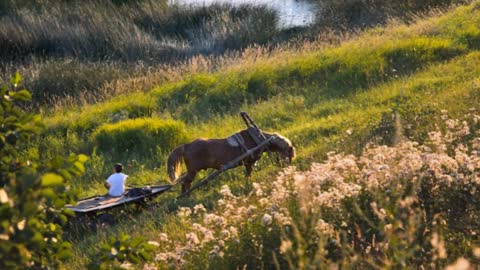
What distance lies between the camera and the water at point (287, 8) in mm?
28016

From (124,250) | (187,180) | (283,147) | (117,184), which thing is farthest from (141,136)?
(124,250)

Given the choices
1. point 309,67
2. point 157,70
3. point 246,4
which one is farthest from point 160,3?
point 309,67

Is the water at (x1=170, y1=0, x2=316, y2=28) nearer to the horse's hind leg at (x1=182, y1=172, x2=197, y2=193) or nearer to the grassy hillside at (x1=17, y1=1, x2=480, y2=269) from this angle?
the grassy hillside at (x1=17, y1=1, x2=480, y2=269)

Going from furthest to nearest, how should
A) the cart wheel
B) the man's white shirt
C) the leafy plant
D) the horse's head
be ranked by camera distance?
the man's white shirt, the horse's head, the cart wheel, the leafy plant

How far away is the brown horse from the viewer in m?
8.95

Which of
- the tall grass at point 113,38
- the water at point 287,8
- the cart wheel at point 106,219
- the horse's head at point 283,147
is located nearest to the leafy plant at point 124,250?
the cart wheel at point 106,219

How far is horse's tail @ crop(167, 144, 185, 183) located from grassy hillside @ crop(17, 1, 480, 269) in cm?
36

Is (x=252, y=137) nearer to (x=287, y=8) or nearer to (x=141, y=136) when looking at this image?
(x=141, y=136)

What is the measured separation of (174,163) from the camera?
29.5ft

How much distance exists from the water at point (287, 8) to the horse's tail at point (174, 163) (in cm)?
1900

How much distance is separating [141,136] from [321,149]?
4.56 m

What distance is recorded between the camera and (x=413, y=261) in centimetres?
520

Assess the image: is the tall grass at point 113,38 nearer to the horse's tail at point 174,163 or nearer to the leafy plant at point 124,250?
the horse's tail at point 174,163

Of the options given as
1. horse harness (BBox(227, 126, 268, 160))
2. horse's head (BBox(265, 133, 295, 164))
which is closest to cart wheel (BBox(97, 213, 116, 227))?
horse harness (BBox(227, 126, 268, 160))
